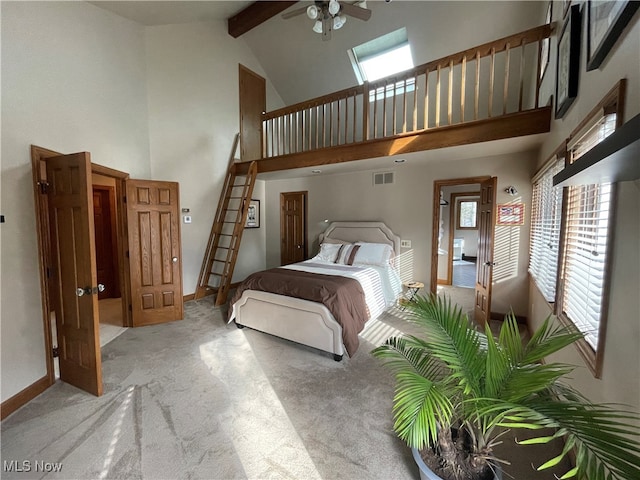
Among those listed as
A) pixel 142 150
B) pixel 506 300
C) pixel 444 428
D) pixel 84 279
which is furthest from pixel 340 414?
pixel 142 150

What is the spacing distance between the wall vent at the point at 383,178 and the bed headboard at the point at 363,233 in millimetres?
737

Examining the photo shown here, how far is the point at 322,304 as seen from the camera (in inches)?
114

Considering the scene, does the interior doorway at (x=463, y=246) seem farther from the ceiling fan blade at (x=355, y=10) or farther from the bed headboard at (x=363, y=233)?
the ceiling fan blade at (x=355, y=10)

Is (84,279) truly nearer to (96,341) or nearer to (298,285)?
(96,341)

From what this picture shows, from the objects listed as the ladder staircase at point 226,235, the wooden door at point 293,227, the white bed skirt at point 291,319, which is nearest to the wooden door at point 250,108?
the ladder staircase at point 226,235

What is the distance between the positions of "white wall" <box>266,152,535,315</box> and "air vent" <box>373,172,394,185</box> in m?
0.08

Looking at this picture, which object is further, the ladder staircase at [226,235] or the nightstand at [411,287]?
the ladder staircase at [226,235]

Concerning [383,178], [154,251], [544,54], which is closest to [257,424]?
[154,251]

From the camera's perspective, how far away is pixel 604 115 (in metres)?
1.39

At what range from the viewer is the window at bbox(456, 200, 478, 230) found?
28.2 feet

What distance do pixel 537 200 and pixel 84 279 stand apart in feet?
15.8

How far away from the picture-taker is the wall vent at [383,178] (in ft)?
15.7

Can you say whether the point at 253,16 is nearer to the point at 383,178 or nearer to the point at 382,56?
the point at 382,56

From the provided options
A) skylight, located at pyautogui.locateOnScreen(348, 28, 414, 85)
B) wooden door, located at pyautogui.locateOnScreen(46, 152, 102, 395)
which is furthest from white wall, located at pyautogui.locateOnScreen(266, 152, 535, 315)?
wooden door, located at pyautogui.locateOnScreen(46, 152, 102, 395)
